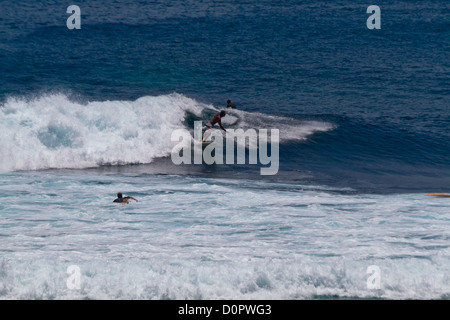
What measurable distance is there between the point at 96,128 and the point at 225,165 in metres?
5.00

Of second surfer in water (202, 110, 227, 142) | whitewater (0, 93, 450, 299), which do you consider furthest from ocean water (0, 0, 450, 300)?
second surfer in water (202, 110, 227, 142)

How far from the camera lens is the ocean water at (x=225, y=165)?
1330 cm

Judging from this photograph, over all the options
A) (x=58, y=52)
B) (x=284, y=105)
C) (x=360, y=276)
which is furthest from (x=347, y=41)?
(x=360, y=276)

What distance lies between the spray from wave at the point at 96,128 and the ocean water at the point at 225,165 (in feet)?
0.23

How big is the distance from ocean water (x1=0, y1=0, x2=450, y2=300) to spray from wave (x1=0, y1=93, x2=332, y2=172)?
70 mm

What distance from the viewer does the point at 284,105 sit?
30.9 meters

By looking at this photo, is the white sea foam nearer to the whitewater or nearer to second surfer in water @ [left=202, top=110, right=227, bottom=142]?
the whitewater

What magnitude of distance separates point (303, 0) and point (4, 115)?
24399 mm

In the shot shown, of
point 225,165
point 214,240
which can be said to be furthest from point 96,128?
point 214,240

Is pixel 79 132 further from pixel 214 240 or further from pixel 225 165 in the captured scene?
pixel 214 240

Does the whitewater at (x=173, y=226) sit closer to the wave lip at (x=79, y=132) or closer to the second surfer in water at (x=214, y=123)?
the wave lip at (x=79, y=132)

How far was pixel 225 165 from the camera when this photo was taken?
77.9ft

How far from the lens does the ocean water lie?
13297 mm

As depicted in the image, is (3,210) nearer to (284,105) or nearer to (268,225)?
(268,225)
